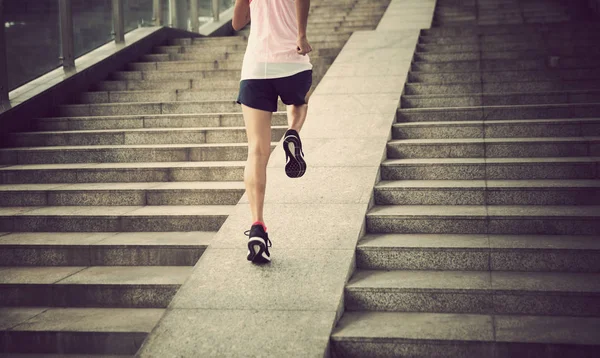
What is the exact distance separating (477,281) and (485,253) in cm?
33

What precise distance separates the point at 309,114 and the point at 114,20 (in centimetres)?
566

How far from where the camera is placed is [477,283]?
442 cm

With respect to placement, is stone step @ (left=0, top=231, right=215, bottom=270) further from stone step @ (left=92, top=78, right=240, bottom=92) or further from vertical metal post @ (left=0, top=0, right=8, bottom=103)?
stone step @ (left=92, top=78, right=240, bottom=92)

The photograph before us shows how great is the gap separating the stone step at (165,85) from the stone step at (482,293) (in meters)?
5.48

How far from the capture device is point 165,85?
9.93 meters

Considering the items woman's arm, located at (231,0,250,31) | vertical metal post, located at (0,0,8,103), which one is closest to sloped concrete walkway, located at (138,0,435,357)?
woman's arm, located at (231,0,250,31)

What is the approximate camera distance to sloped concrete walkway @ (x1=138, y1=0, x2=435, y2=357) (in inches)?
157

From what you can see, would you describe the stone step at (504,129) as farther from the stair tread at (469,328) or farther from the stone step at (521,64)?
the stair tread at (469,328)

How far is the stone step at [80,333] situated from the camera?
14.6 feet

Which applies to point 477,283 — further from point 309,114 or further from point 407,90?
point 407,90

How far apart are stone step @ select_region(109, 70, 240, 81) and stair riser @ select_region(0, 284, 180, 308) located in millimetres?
5078

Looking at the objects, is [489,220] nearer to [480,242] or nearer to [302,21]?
[480,242]

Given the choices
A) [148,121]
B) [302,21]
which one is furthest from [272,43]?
[148,121]

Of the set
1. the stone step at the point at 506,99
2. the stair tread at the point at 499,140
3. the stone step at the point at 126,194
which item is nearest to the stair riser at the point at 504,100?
the stone step at the point at 506,99
